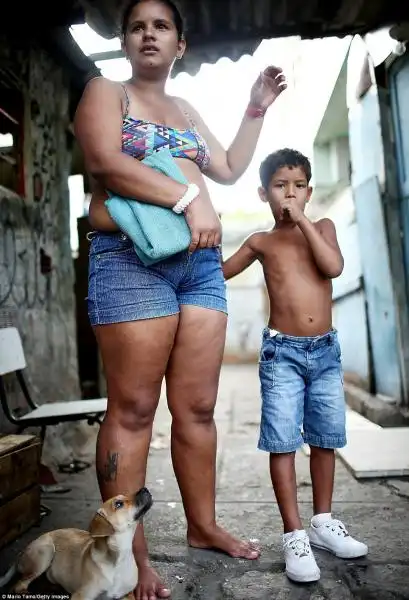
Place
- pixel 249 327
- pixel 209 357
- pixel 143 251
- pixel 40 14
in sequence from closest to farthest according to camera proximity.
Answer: pixel 143 251
pixel 209 357
pixel 40 14
pixel 249 327

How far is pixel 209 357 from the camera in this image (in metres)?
1.96

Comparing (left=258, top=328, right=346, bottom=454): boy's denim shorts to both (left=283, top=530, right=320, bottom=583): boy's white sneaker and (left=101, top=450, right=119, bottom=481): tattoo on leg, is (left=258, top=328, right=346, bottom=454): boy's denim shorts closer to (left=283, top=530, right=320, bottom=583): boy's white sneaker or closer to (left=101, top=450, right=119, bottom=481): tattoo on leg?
(left=283, top=530, right=320, bottom=583): boy's white sneaker

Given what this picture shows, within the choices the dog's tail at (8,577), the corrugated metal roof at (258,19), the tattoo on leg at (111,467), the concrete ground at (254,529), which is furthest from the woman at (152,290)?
the corrugated metal roof at (258,19)

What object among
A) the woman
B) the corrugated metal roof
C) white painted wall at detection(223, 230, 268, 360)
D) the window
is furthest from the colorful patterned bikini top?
white painted wall at detection(223, 230, 268, 360)

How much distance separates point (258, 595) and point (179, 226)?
1240 mm

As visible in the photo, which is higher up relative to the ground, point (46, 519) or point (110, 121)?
point (110, 121)

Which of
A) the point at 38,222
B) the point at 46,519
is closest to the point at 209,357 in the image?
the point at 46,519

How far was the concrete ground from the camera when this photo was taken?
1738 mm

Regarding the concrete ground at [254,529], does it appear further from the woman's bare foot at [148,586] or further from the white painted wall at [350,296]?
the white painted wall at [350,296]

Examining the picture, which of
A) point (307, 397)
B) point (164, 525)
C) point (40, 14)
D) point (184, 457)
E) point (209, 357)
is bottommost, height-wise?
point (164, 525)

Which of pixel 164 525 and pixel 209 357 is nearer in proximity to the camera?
pixel 209 357

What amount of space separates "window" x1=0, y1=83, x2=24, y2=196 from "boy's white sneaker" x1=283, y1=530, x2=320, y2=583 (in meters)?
3.06

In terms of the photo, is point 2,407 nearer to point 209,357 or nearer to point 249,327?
point 209,357

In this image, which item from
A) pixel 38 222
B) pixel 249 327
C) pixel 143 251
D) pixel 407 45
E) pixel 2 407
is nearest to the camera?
pixel 143 251
